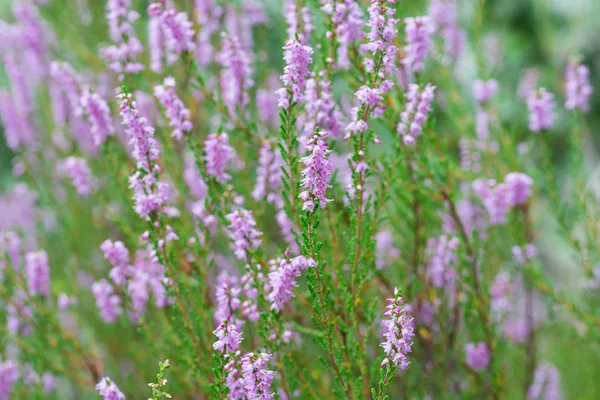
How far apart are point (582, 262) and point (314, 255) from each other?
191 cm

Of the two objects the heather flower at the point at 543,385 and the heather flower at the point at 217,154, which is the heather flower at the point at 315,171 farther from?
the heather flower at the point at 543,385

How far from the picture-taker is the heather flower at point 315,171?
5.32 feet

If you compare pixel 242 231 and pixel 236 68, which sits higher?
pixel 236 68

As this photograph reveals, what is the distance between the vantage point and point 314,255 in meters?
1.72

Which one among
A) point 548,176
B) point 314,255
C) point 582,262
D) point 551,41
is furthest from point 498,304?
point 551,41

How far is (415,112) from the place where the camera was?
87.6 inches

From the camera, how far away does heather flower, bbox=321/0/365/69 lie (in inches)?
87.8

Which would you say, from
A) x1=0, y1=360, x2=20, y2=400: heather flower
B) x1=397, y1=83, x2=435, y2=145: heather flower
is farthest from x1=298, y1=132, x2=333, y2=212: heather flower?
x1=0, y1=360, x2=20, y2=400: heather flower

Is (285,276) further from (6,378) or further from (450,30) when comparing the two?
(450,30)

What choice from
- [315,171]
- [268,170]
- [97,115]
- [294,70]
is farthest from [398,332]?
[97,115]

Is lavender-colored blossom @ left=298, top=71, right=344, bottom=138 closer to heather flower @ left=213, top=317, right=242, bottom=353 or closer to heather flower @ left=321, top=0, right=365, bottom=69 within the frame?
heather flower @ left=321, top=0, right=365, bottom=69

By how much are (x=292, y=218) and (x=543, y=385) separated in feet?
7.20

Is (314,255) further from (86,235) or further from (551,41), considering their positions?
(551,41)

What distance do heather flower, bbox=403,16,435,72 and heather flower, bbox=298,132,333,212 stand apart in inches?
37.0
